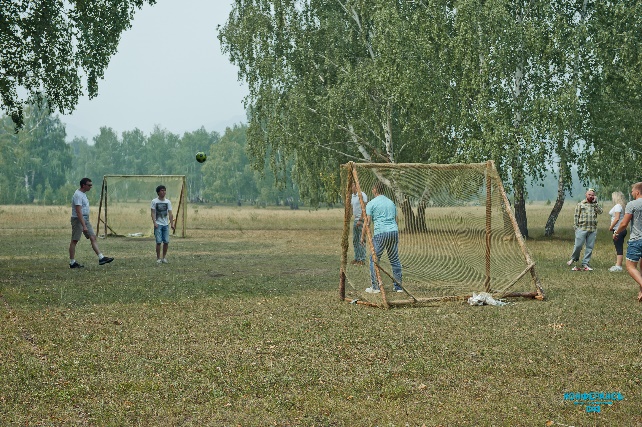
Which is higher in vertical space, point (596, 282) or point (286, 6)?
point (286, 6)

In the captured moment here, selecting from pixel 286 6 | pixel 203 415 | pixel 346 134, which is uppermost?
pixel 286 6

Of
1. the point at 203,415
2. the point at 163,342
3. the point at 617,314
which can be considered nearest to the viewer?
the point at 203,415

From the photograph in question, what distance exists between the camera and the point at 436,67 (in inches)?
1181

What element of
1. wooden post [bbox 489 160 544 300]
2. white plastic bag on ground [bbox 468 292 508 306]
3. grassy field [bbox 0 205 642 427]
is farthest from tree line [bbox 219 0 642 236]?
white plastic bag on ground [bbox 468 292 508 306]

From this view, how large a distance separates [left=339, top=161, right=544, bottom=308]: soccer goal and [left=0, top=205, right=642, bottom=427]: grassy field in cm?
99

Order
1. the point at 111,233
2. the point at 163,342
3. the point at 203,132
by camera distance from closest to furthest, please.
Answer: the point at 163,342 → the point at 111,233 → the point at 203,132

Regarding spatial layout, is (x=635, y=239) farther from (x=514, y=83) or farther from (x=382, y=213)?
(x=514, y=83)

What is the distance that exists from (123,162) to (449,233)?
15646 cm

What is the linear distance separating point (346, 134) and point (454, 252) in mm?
22899

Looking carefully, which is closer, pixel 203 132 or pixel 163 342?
pixel 163 342

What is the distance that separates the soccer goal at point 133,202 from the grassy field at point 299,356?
18.4m

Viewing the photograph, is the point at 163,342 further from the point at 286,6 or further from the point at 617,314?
the point at 286,6

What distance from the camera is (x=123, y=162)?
545ft

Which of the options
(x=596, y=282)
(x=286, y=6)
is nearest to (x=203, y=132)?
(x=286, y=6)
